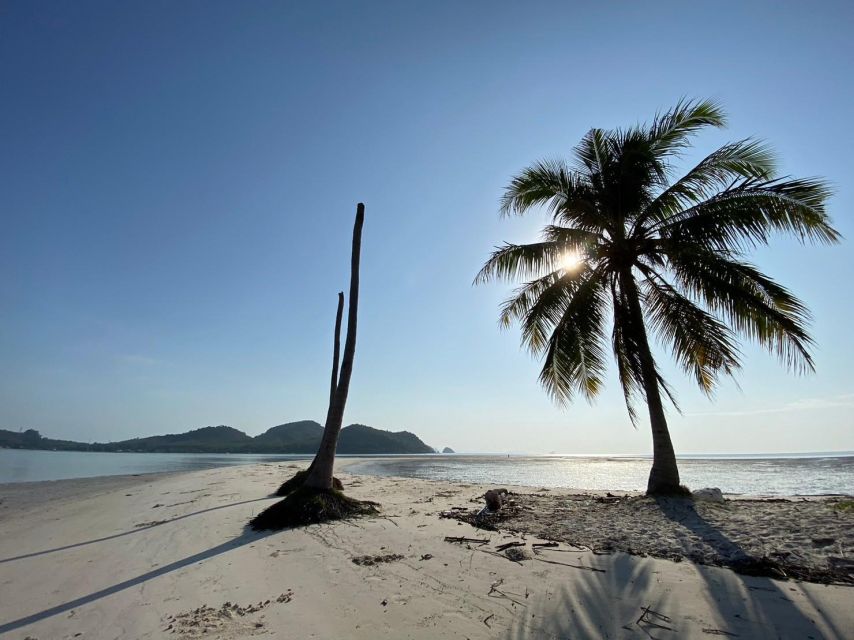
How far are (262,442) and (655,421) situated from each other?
173 m

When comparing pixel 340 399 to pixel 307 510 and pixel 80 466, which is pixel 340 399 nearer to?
pixel 307 510

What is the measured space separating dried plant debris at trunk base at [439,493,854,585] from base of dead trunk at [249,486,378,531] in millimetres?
2140

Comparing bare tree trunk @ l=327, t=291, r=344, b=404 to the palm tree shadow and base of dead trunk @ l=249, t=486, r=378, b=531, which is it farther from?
the palm tree shadow

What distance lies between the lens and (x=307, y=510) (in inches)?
350

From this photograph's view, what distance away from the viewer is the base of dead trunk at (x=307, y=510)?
859 centimetres

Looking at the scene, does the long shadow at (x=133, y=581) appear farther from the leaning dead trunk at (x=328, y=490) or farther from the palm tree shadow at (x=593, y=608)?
the palm tree shadow at (x=593, y=608)

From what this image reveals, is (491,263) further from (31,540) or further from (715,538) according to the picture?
(31,540)

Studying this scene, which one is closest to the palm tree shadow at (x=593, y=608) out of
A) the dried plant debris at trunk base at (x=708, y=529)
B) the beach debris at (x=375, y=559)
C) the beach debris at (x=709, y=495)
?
the dried plant debris at trunk base at (x=708, y=529)

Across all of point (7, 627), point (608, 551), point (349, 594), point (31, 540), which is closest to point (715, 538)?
point (608, 551)

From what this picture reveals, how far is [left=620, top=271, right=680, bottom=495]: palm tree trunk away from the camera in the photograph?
35.4ft

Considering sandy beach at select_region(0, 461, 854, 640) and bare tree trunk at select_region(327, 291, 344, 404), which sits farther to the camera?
bare tree trunk at select_region(327, 291, 344, 404)

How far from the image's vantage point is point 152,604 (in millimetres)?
4953

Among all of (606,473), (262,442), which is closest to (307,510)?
(606,473)

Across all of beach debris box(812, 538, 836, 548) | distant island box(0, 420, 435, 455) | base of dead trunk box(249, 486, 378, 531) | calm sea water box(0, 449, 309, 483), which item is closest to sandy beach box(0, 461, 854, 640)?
beach debris box(812, 538, 836, 548)
